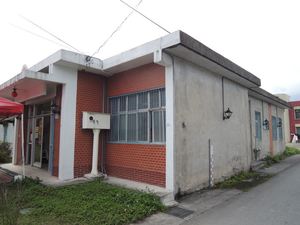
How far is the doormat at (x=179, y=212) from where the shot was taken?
546cm

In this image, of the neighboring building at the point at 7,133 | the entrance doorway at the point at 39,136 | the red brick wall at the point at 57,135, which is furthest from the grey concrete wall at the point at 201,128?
the neighboring building at the point at 7,133

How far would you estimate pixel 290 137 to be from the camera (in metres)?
35.3

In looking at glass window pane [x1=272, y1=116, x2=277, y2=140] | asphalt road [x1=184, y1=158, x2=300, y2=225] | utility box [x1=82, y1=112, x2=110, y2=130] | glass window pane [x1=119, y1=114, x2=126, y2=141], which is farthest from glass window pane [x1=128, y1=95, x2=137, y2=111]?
glass window pane [x1=272, y1=116, x2=277, y2=140]

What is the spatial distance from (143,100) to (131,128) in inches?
41.6

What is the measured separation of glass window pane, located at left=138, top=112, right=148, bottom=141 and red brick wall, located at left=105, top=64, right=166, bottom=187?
10.2 inches

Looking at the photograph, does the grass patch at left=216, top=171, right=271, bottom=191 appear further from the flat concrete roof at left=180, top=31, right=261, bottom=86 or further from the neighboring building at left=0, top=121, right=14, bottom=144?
the neighboring building at left=0, top=121, right=14, bottom=144

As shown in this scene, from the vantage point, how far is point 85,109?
28.1 ft

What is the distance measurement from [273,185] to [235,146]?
218cm

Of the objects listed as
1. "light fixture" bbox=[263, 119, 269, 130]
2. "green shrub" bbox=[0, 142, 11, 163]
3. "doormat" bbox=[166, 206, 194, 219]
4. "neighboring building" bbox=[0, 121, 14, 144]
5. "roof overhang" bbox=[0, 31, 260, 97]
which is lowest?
"doormat" bbox=[166, 206, 194, 219]

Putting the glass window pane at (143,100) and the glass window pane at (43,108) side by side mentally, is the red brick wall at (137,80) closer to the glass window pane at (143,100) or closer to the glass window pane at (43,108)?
the glass window pane at (143,100)

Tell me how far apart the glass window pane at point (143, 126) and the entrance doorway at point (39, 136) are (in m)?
4.32

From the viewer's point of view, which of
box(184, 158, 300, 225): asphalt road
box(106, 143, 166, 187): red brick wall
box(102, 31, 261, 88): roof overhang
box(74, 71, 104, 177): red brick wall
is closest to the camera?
box(184, 158, 300, 225): asphalt road

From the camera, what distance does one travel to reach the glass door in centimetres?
1045

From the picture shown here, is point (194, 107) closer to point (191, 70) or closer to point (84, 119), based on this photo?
point (191, 70)
